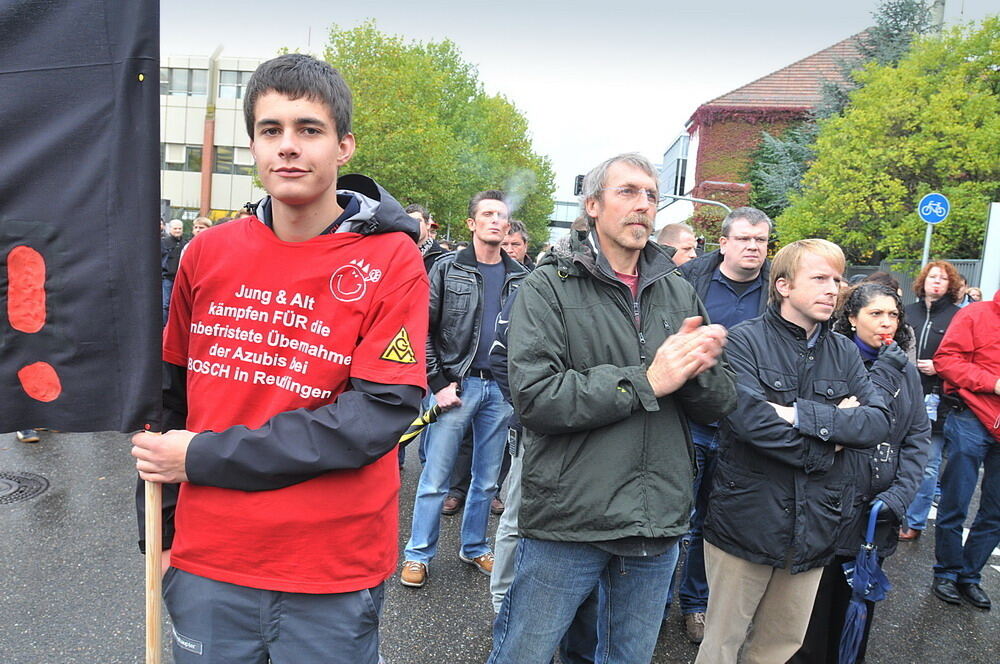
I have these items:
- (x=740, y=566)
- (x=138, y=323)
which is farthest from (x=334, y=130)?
(x=740, y=566)

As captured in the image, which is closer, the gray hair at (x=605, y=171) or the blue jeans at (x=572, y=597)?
the blue jeans at (x=572, y=597)

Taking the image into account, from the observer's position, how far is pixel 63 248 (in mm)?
1812

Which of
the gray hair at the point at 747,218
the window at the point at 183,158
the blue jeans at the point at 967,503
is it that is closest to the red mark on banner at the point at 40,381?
the gray hair at the point at 747,218

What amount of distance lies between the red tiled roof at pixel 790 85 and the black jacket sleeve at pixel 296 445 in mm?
46639

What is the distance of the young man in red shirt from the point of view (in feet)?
5.84

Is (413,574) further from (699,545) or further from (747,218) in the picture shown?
(747,218)

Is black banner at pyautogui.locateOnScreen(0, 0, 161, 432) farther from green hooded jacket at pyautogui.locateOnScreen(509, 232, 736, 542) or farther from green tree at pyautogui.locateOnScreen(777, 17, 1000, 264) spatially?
green tree at pyautogui.locateOnScreen(777, 17, 1000, 264)

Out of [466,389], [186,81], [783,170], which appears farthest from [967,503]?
[186,81]

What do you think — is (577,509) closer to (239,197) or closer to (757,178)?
(757,178)

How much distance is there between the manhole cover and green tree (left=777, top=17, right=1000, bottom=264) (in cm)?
1784

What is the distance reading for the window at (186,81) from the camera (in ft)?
178

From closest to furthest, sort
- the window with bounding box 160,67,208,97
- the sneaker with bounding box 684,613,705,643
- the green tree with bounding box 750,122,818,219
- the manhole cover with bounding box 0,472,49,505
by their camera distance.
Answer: the sneaker with bounding box 684,613,705,643 < the manhole cover with bounding box 0,472,49,505 < the green tree with bounding box 750,122,818,219 < the window with bounding box 160,67,208,97

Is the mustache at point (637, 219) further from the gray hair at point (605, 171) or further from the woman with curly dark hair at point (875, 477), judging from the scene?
the woman with curly dark hair at point (875, 477)

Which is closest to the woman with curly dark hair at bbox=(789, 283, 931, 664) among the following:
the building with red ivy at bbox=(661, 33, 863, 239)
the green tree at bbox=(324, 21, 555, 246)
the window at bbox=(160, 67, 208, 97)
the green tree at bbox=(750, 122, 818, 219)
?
the green tree at bbox=(750, 122, 818, 219)
